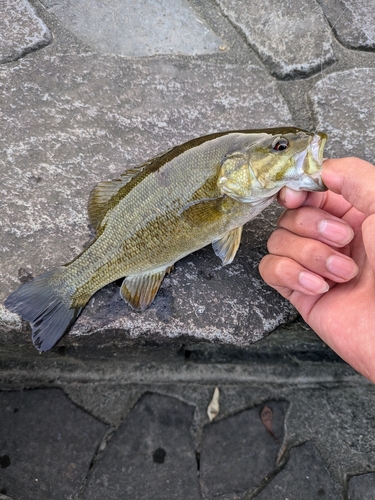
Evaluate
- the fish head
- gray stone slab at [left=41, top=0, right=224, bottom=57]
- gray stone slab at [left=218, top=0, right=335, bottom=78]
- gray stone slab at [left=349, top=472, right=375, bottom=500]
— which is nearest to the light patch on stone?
gray stone slab at [left=349, top=472, right=375, bottom=500]

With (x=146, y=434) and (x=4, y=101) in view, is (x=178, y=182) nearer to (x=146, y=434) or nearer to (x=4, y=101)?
(x=4, y=101)

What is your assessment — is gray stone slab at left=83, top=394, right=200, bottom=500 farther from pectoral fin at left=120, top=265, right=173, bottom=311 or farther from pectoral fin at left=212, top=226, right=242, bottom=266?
pectoral fin at left=212, top=226, right=242, bottom=266

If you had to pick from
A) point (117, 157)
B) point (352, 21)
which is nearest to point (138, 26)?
point (117, 157)

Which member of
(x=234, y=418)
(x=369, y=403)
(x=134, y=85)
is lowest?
(x=369, y=403)

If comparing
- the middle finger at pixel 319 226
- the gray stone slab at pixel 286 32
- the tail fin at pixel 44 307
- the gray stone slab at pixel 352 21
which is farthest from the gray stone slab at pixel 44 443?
the gray stone slab at pixel 352 21

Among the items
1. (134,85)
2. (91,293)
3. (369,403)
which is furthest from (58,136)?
(369,403)

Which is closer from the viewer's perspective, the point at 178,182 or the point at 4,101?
the point at 178,182

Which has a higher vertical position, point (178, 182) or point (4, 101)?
point (4, 101)
